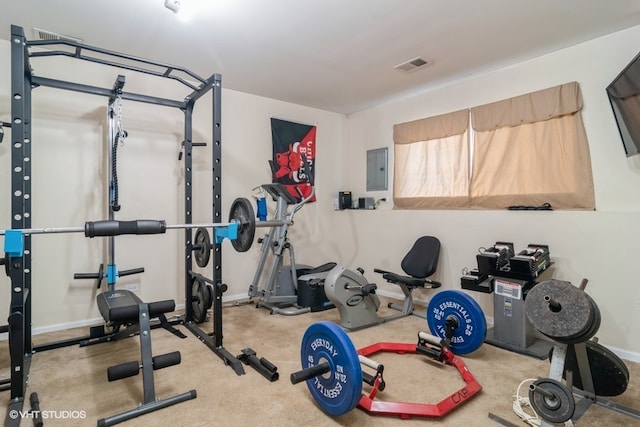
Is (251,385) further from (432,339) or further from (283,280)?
(283,280)

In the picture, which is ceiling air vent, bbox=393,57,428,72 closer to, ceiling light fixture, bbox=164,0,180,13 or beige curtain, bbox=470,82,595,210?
beige curtain, bbox=470,82,595,210

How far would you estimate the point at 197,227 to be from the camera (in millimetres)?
2287

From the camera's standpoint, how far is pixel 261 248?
14.0 feet

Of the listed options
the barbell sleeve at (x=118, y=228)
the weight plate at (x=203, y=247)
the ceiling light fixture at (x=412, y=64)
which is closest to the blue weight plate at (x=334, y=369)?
the barbell sleeve at (x=118, y=228)

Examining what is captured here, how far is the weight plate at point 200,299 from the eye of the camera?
2922 mm

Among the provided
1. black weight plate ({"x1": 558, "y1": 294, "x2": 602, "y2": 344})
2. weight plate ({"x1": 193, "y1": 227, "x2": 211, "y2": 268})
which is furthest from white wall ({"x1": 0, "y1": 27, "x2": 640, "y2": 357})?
black weight plate ({"x1": 558, "y1": 294, "x2": 602, "y2": 344})

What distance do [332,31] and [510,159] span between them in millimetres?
2024

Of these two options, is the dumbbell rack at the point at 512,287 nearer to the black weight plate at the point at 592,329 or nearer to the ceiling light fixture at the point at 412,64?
the black weight plate at the point at 592,329

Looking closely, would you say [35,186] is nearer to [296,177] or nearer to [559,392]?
[296,177]

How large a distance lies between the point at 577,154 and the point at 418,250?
1.68 meters

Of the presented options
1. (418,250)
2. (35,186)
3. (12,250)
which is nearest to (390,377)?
(418,250)

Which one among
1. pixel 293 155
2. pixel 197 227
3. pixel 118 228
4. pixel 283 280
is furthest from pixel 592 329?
pixel 293 155

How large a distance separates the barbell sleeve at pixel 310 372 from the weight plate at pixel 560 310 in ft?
3.33

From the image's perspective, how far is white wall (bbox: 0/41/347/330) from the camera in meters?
3.02
